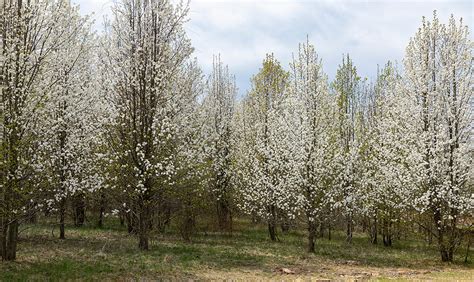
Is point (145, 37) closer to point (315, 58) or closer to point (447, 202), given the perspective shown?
point (315, 58)

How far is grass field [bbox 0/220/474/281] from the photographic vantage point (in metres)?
13.2

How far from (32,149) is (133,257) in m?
5.43

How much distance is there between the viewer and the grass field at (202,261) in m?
13.2

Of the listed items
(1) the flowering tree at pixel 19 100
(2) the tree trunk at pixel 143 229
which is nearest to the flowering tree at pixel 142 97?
(2) the tree trunk at pixel 143 229

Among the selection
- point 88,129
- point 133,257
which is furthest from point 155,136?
point 133,257

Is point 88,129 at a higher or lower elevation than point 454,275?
higher

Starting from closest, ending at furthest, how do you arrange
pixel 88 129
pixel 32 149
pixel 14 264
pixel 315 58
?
1. pixel 14 264
2. pixel 32 149
3. pixel 88 129
4. pixel 315 58

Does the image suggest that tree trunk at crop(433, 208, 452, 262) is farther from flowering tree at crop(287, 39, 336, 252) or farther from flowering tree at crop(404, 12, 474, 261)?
flowering tree at crop(287, 39, 336, 252)

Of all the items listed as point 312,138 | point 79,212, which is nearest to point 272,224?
point 312,138

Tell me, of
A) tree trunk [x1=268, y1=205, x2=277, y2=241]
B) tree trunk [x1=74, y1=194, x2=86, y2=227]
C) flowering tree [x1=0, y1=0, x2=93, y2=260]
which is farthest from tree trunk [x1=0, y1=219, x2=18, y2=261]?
tree trunk [x1=268, y1=205, x2=277, y2=241]

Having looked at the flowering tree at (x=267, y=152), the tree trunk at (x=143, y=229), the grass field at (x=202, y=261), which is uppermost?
the flowering tree at (x=267, y=152)

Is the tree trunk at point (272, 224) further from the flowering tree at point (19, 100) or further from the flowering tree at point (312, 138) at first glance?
the flowering tree at point (19, 100)

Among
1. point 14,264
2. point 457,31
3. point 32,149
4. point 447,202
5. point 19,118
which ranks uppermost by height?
point 457,31

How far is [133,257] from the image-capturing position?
52.5 feet
